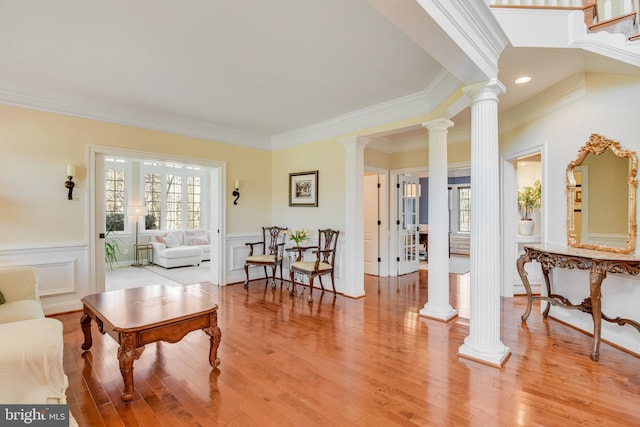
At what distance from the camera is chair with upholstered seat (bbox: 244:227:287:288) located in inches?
201

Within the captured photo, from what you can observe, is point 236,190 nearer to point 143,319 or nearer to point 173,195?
point 143,319

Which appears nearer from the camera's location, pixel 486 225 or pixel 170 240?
pixel 486 225

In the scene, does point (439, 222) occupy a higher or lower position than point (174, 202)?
lower

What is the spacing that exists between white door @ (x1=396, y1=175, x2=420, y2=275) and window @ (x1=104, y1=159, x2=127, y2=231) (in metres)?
6.48

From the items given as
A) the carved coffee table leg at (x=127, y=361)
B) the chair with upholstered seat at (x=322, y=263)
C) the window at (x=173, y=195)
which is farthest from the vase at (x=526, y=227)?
the window at (x=173, y=195)

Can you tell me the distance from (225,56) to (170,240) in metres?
5.75

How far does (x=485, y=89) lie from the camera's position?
8.46 ft

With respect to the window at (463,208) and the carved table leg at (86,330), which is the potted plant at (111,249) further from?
the window at (463,208)

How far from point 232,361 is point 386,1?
9.02 ft

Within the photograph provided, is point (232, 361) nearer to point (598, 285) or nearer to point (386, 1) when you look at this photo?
point (386, 1)

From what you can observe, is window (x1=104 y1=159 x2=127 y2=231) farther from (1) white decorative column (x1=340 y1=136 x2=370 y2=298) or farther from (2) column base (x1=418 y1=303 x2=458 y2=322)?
(2) column base (x1=418 y1=303 x2=458 y2=322)

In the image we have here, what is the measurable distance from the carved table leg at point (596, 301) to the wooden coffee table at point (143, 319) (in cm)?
311

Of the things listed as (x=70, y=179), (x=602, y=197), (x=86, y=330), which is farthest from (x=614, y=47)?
(x=70, y=179)

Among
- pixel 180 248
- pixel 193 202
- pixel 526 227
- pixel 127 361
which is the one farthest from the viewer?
pixel 193 202
